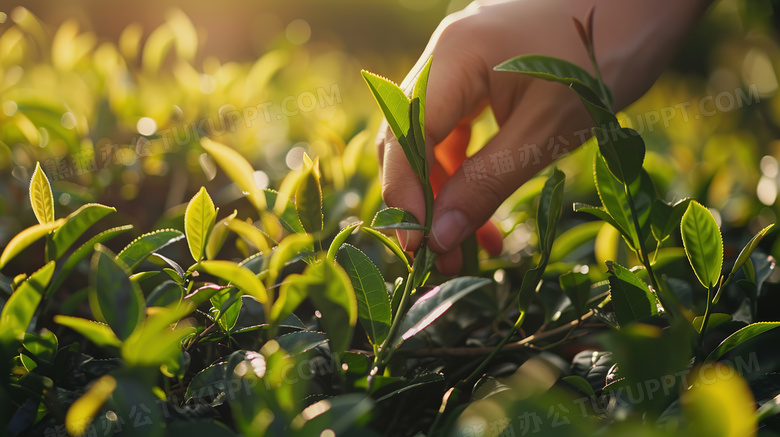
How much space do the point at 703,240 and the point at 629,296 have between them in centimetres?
12

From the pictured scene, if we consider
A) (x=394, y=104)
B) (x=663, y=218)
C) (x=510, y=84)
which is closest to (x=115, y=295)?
(x=394, y=104)

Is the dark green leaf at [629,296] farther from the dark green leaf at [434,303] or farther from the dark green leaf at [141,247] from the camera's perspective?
the dark green leaf at [141,247]

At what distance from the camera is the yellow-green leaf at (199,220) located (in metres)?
0.70

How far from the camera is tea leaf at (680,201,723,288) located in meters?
0.67

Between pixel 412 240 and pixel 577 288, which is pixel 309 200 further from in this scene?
pixel 577 288

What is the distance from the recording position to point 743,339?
64 cm

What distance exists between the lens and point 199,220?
71 centimetres

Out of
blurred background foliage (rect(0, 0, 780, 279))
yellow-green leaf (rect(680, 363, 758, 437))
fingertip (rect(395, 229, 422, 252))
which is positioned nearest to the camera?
yellow-green leaf (rect(680, 363, 758, 437))

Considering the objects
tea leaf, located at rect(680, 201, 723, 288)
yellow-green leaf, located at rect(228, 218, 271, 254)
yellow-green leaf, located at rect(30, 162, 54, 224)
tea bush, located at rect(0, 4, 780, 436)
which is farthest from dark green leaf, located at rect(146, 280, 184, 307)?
tea leaf, located at rect(680, 201, 723, 288)

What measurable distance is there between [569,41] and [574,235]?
564mm

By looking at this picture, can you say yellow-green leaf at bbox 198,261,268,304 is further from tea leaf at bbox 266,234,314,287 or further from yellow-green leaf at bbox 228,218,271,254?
yellow-green leaf at bbox 228,218,271,254

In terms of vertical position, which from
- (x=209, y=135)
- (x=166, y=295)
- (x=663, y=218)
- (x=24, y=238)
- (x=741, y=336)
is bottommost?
(x=741, y=336)

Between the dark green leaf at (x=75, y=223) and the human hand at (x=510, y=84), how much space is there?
1.49 feet

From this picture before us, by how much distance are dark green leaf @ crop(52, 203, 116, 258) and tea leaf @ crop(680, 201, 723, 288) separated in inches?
28.8
